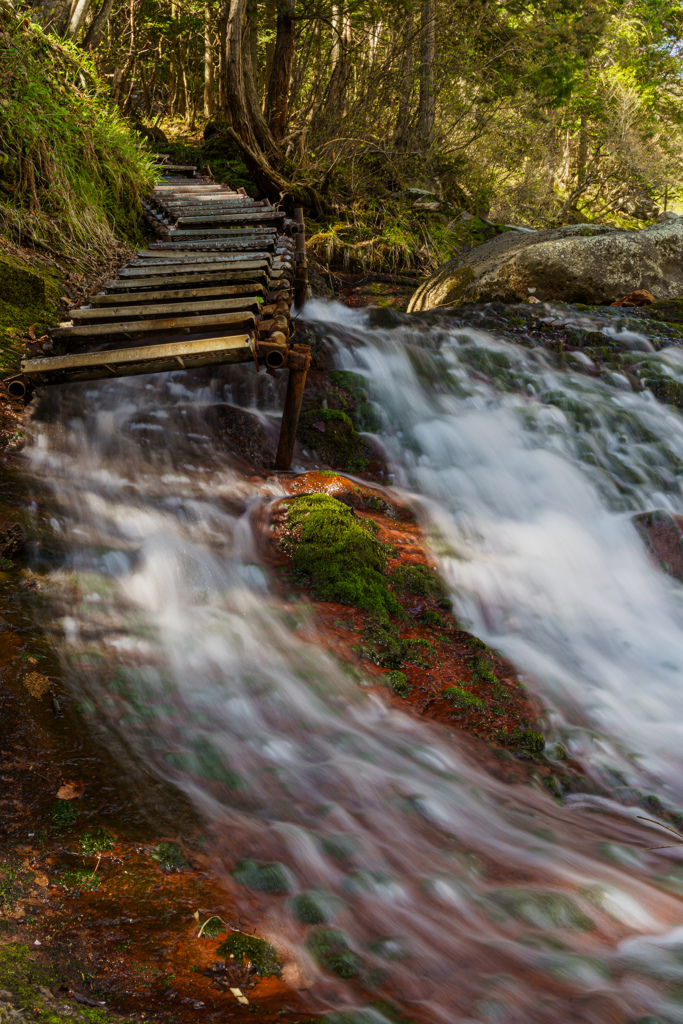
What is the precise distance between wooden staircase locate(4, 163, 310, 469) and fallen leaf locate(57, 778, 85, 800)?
9.13 ft

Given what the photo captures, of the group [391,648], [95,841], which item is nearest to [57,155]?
[391,648]

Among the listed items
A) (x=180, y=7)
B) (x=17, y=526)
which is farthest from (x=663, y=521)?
(x=180, y=7)

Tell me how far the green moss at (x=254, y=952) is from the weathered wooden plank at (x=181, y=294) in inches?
179

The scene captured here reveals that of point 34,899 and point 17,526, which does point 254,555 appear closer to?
point 17,526

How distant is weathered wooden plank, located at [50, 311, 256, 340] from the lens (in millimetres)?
4695

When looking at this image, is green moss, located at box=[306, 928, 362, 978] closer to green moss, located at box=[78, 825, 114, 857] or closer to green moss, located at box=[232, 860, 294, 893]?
green moss, located at box=[232, 860, 294, 893]

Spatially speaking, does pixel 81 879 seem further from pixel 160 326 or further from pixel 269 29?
pixel 269 29

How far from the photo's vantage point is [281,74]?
13.2 metres

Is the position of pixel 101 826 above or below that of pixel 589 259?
below

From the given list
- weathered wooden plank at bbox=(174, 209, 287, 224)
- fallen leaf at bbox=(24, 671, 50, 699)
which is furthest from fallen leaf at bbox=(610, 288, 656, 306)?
fallen leaf at bbox=(24, 671, 50, 699)

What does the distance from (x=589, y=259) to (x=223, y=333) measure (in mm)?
7527

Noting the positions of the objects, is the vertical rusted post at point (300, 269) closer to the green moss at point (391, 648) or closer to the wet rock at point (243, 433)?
the wet rock at point (243, 433)

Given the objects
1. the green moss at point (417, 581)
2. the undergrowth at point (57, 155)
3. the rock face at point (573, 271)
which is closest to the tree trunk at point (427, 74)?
the rock face at point (573, 271)

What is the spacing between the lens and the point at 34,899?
189 cm
